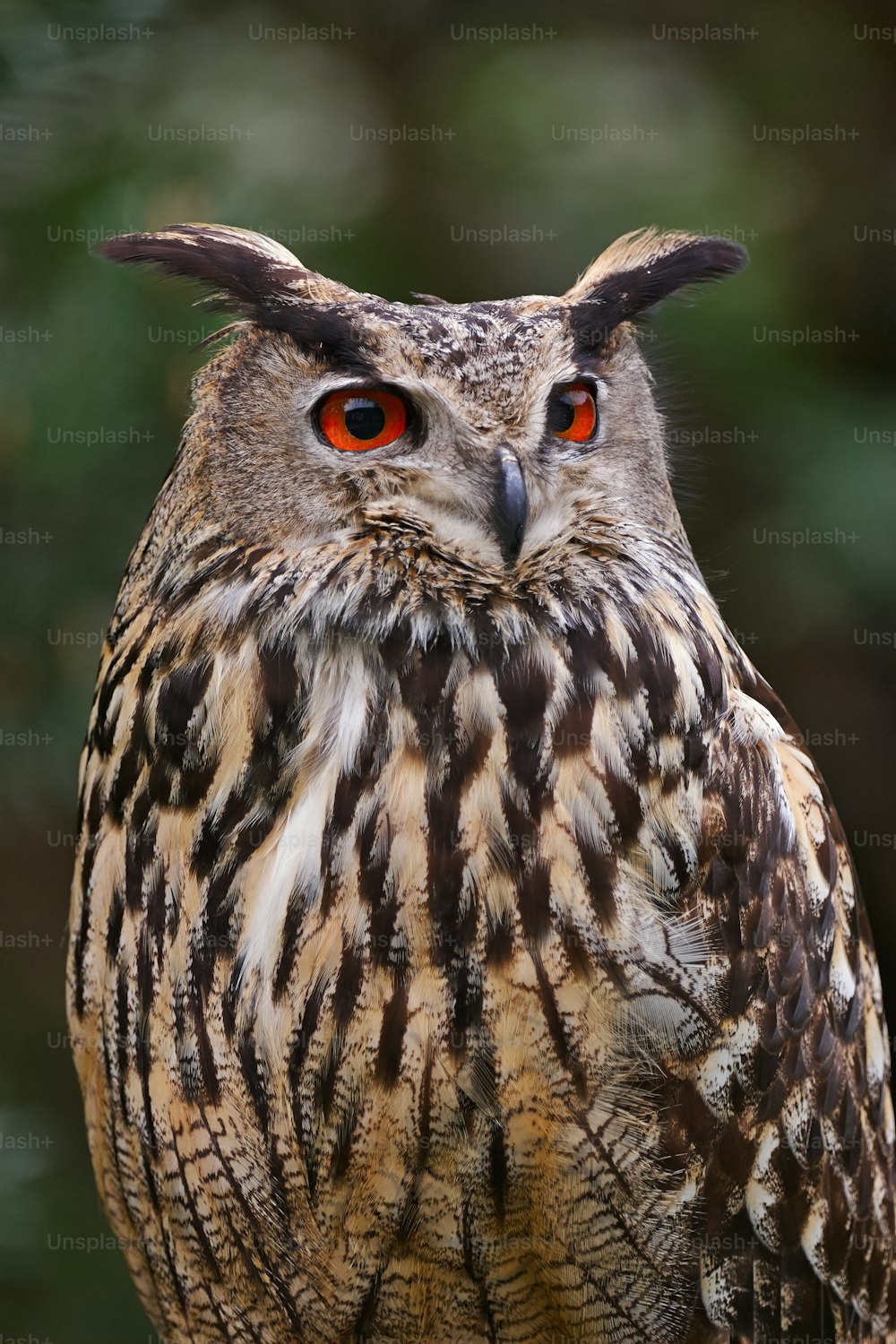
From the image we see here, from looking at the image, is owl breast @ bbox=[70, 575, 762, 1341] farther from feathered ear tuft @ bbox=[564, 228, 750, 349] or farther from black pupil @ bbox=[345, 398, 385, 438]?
feathered ear tuft @ bbox=[564, 228, 750, 349]

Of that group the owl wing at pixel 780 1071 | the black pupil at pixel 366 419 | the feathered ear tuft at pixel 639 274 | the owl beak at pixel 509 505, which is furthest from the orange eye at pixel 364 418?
the owl wing at pixel 780 1071

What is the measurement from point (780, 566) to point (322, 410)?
61.4 inches

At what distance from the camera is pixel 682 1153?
1.42 meters

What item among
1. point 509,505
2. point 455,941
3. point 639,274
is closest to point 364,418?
point 509,505

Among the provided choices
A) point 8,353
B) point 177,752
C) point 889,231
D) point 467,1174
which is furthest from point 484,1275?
point 889,231

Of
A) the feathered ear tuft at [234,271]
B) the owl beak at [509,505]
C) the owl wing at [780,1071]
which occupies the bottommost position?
the owl wing at [780,1071]

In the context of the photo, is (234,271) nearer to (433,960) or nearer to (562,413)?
(562,413)

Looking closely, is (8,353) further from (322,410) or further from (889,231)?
(889,231)

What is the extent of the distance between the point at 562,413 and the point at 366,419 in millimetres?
216

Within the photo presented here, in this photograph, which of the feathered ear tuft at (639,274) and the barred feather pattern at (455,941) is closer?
the barred feather pattern at (455,941)

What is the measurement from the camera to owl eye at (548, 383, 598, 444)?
4.62ft

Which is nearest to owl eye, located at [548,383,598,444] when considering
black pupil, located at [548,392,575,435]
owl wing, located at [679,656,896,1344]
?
black pupil, located at [548,392,575,435]

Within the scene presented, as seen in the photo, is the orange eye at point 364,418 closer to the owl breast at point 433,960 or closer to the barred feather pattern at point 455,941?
the barred feather pattern at point 455,941

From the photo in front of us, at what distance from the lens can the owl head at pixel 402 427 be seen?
52.4 inches
